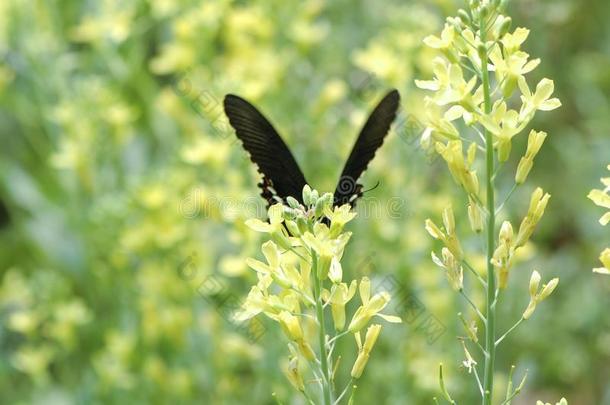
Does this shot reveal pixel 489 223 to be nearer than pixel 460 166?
Yes

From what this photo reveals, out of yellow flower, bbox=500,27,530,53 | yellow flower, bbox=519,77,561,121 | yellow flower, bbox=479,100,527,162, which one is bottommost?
yellow flower, bbox=479,100,527,162

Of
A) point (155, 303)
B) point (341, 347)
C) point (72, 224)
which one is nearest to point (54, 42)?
point (72, 224)

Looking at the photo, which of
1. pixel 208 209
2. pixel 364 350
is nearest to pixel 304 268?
pixel 364 350

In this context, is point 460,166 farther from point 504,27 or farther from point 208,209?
point 208,209

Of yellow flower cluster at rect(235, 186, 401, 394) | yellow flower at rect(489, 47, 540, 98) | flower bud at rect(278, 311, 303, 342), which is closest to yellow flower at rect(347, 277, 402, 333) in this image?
yellow flower cluster at rect(235, 186, 401, 394)

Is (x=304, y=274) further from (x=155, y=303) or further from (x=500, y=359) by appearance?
(x=500, y=359)

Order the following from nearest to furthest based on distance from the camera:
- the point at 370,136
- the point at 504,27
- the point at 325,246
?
1. the point at 325,246
2. the point at 504,27
3. the point at 370,136

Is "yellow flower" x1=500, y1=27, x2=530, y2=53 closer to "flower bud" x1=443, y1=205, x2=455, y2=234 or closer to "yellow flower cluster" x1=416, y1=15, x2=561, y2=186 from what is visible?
"yellow flower cluster" x1=416, y1=15, x2=561, y2=186
